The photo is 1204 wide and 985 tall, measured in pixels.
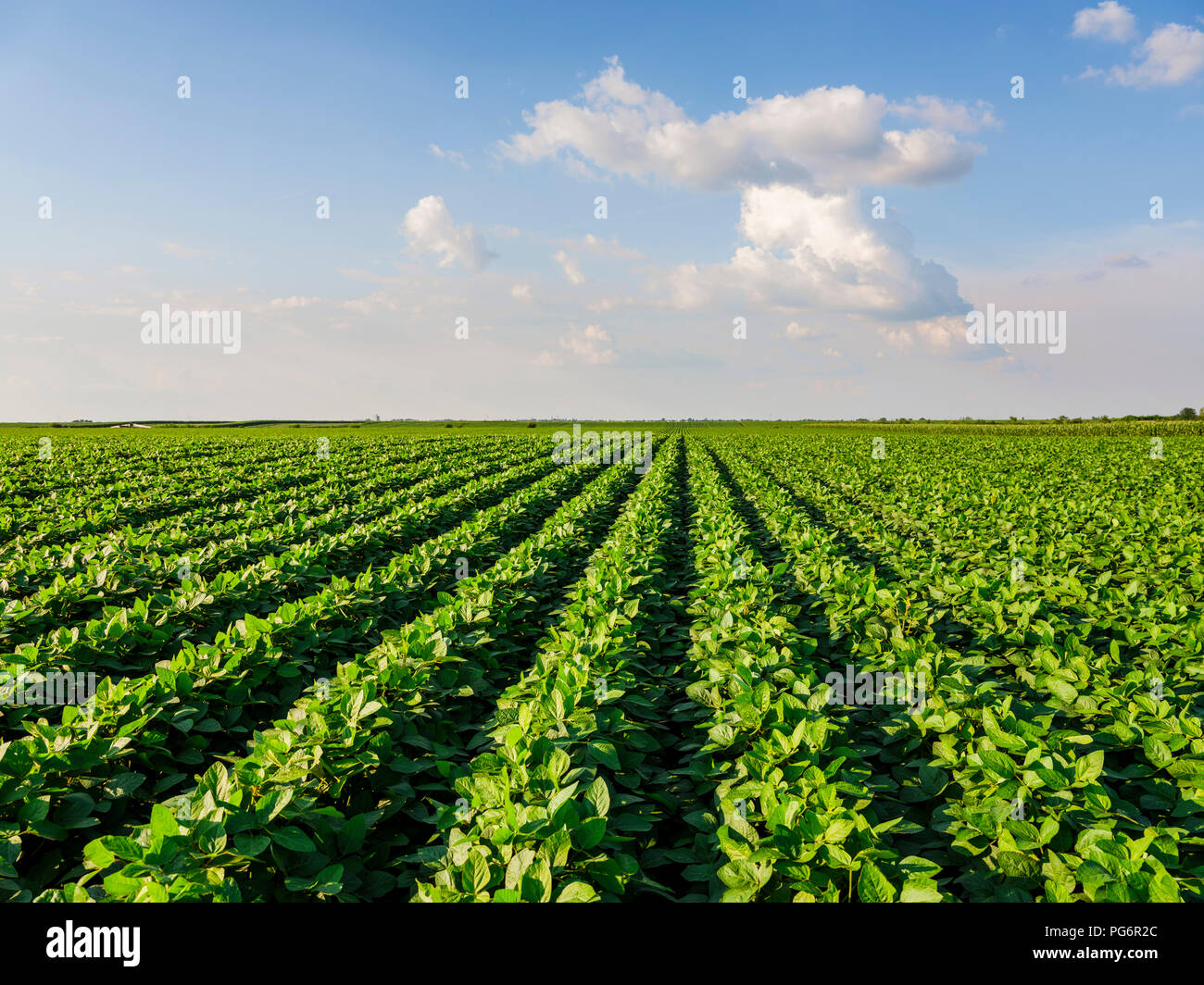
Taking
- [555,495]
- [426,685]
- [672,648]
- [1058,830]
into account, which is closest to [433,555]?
[672,648]

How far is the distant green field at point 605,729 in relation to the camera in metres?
2.52

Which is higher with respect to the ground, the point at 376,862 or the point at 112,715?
the point at 112,715

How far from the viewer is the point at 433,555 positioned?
9.08 metres

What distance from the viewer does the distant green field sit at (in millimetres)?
2520

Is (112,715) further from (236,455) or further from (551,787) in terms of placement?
(236,455)

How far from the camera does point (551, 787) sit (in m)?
2.87

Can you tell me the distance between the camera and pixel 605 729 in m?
3.68

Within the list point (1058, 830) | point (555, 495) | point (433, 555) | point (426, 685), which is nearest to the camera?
point (1058, 830)
